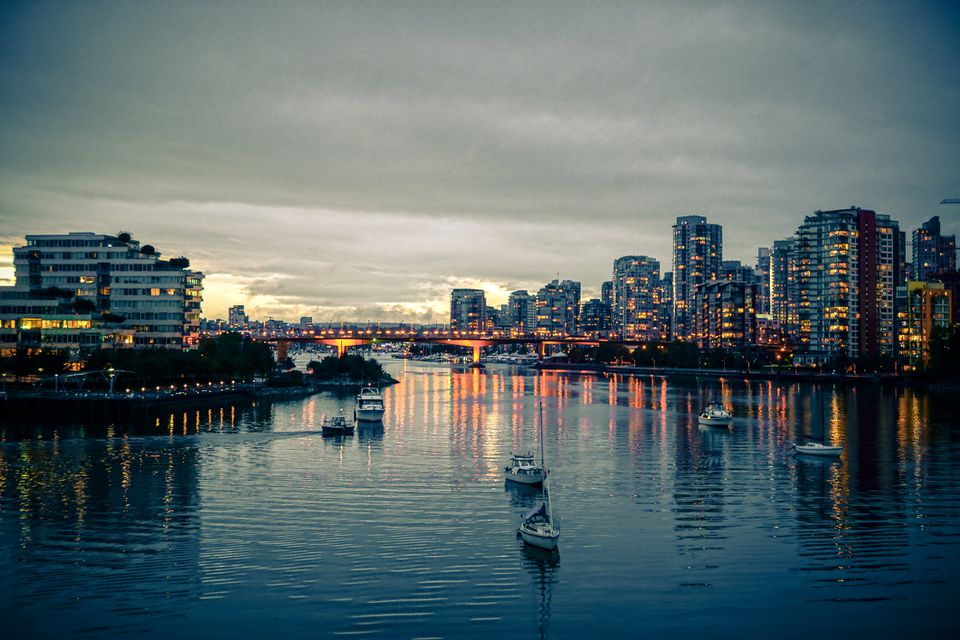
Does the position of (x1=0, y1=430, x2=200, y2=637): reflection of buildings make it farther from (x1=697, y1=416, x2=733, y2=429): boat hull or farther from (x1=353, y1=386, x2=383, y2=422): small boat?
(x1=697, y1=416, x2=733, y2=429): boat hull

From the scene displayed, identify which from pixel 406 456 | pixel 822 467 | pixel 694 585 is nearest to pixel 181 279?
pixel 406 456

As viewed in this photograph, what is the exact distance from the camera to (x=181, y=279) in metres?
129

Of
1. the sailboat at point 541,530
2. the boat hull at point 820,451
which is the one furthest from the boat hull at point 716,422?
the sailboat at point 541,530

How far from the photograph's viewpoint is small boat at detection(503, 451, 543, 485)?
49250 mm

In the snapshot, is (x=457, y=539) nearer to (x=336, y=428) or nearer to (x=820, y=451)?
(x=820, y=451)

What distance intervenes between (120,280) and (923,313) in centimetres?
17066

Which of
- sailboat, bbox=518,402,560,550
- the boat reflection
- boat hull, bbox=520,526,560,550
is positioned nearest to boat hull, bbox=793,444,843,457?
sailboat, bbox=518,402,560,550

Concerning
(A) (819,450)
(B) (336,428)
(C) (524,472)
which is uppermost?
(B) (336,428)

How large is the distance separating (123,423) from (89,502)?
38.3 meters

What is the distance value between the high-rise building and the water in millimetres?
57980

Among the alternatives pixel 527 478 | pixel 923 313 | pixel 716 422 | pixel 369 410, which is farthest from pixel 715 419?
pixel 923 313

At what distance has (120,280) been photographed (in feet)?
425

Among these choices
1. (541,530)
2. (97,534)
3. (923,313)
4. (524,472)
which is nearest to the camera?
(541,530)

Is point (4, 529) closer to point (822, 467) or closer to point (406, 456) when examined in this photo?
point (406, 456)
